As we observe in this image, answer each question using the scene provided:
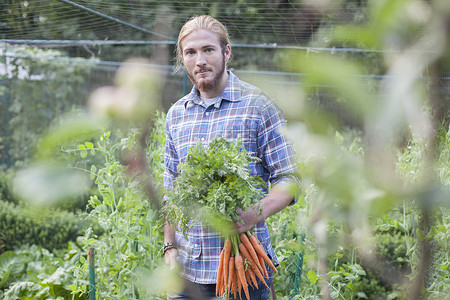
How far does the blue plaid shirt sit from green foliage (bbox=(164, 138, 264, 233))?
0.22 m

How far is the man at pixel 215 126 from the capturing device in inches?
65.1

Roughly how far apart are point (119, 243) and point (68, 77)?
4894mm

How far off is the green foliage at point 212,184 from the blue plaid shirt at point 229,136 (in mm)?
218

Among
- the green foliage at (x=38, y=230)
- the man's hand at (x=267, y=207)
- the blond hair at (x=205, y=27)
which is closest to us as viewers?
the man's hand at (x=267, y=207)

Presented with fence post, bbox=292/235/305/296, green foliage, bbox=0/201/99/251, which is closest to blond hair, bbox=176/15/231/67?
fence post, bbox=292/235/305/296

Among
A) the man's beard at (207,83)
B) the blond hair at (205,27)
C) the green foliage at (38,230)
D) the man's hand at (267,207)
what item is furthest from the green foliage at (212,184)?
the green foliage at (38,230)

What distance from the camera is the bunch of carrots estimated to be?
1529mm

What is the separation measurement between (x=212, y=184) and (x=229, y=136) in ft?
1.11

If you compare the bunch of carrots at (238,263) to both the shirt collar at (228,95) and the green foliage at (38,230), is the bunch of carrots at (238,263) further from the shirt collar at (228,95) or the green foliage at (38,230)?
the green foliage at (38,230)

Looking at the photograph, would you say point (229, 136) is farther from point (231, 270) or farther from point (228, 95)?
point (231, 270)

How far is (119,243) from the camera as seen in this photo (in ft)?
8.18

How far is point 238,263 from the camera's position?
1.51m

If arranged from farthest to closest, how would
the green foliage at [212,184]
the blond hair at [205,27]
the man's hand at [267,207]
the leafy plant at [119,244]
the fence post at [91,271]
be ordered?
the leafy plant at [119,244] → the fence post at [91,271] → the blond hair at [205,27] → the man's hand at [267,207] → the green foliage at [212,184]

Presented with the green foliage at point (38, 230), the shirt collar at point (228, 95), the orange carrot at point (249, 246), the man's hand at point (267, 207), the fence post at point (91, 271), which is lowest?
the green foliage at point (38, 230)
